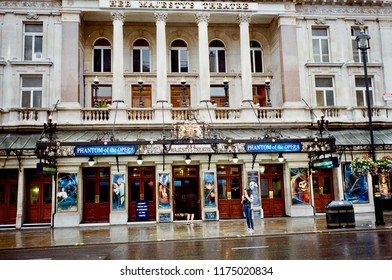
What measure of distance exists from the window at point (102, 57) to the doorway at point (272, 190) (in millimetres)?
12413

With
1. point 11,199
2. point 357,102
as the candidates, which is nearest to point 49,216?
point 11,199

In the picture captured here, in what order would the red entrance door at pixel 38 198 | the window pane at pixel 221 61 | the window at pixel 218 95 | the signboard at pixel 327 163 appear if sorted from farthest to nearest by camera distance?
the window pane at pixel 221 61
the window at pixel 218 95
the red entrance door at pixel 38 198
the signboard at pixel 327 163

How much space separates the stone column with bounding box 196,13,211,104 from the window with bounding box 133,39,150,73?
402 centimetres

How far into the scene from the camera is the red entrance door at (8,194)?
2278cm

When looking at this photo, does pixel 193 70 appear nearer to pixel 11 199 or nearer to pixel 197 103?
pixel 197 103

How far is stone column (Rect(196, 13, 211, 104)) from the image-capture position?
81.6 ft

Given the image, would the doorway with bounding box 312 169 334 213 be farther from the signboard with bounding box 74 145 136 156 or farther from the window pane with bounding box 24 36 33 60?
the window pane with bounding box 24 36 33 60

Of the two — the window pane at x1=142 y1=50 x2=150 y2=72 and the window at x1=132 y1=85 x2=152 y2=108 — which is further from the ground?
the window pane at x1=142 y1=50 x2=150 y2=72

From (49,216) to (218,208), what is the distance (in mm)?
10021

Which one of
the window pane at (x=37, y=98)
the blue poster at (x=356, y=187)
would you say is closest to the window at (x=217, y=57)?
the blue poster at (x=356, y=187)

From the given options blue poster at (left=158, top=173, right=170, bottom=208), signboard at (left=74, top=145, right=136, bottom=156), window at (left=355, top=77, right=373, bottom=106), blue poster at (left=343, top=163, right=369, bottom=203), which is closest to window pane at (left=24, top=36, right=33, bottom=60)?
signboard at (left=74, top=145, right=136, bottom=156)

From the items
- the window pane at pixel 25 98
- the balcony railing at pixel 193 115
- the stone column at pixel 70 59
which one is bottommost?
the balcony railing at pixel 193 115

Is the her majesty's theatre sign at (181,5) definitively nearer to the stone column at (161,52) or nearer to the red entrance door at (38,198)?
the stone column at (161,52)

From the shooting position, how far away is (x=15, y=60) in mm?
24297
